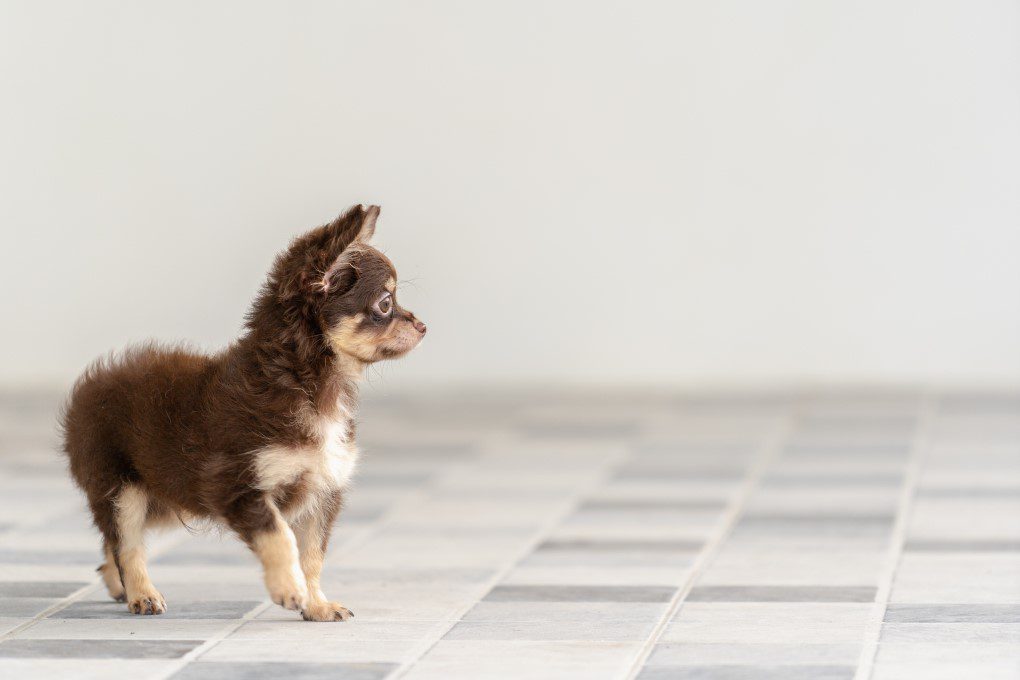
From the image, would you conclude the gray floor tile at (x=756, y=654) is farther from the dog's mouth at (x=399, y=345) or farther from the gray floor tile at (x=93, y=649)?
the gray floor tile at (x=93, y=649)

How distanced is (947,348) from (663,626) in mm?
6006

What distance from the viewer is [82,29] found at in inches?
378

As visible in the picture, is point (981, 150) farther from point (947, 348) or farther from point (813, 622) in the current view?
point (813, 622)

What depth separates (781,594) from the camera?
172 inches

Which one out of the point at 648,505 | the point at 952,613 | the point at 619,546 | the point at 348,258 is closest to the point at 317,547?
the point at 348,258

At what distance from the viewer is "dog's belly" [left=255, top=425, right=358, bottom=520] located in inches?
149

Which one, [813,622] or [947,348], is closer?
[813,622]

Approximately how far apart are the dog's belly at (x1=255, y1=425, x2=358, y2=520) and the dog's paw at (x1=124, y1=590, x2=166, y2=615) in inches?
18.9

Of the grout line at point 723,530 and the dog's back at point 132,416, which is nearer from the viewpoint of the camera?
the grout line at point 723,530

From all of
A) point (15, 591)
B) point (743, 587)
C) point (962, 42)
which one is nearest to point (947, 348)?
point (962, 42)

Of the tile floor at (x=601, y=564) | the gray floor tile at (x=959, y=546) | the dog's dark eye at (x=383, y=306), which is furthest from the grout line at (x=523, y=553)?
the gray floor tile at (x=959, y=546)

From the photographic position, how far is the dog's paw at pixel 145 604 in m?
4.12

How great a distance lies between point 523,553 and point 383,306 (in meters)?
1.53

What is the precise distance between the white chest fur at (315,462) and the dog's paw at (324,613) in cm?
32
